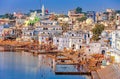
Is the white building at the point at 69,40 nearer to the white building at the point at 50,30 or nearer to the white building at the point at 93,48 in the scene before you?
the white building at the point at 93,48

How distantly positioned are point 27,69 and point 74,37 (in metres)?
4.19

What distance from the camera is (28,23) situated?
20.5m

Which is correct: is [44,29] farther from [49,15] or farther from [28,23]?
[49,15]

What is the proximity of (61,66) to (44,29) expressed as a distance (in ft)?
27.1

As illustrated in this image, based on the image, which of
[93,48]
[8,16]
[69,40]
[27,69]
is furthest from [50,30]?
[8,16]

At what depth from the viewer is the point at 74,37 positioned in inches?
517

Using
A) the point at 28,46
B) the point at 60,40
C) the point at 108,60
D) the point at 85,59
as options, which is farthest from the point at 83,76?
the point at 28,46

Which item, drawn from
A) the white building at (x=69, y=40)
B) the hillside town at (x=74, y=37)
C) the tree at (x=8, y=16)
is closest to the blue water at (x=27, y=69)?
the hillside town at (x=74, y=37)

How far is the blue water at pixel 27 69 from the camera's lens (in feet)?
26.0

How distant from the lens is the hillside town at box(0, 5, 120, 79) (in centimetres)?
925

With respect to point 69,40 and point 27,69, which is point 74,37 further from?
point 27,69

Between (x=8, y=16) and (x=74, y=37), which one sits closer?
(x=74, y=37)

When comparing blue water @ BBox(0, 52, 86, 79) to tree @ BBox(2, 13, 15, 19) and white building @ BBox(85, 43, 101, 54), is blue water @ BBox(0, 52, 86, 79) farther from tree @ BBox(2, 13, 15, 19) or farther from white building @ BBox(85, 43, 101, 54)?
tree @ BBox(2, 13, 15, 19)

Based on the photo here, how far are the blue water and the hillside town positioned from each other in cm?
55
